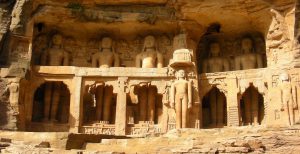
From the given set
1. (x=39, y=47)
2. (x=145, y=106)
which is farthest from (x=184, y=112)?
(x=39, y=47)

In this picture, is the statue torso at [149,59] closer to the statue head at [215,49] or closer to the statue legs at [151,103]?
the statue legs at [151,103]

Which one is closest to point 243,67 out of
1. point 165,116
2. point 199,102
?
point 199,102

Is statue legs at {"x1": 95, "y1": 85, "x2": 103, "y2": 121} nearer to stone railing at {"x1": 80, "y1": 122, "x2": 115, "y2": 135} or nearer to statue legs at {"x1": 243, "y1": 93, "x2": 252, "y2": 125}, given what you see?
stone railing at {"x1": 80, "y1": 122, "x2": 115, "y2": 135}

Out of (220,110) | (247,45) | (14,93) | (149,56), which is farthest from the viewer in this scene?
(247,45)

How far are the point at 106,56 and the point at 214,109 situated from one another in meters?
6.01

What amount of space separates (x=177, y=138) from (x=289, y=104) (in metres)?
6.19

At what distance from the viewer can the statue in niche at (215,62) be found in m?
22.2

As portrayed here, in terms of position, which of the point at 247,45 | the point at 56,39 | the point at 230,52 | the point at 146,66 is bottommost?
the point at 146,66

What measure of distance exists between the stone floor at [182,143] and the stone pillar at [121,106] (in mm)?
3694

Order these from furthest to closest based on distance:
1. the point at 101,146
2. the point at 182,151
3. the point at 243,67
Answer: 1. the point at 243,67
2. the point at 101,146
3. the point at 182,151

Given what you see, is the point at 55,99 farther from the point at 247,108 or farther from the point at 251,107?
the point at 251,107

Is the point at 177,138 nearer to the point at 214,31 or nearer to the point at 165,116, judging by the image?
the point at 165,116

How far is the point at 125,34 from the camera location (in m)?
22.7

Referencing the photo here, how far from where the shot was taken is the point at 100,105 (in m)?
21.3
